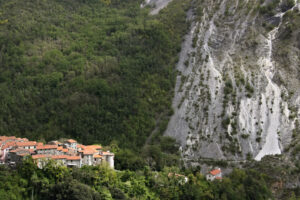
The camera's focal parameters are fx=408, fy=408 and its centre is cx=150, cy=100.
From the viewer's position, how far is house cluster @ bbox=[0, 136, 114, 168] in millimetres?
45938

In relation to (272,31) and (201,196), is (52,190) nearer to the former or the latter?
(201,196)

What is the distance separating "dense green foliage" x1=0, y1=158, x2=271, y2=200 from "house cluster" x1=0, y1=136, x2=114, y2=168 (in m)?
1.62

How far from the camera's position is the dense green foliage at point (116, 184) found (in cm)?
→ 4228

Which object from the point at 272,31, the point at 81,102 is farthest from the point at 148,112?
the point at 272,31

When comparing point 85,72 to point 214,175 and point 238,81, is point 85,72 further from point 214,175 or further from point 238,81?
point 214,175

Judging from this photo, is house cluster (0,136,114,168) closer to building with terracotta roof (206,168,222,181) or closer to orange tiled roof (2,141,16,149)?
orange tiled roof (2,141,16,149)

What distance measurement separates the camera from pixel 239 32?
87812 millimetres

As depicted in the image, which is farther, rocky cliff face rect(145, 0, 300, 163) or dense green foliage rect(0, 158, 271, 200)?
rocky cliff face rect(145, 0, 300, 163)

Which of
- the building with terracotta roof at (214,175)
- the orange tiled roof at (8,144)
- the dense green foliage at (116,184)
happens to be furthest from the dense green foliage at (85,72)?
the orange tiled roof at (8,144)

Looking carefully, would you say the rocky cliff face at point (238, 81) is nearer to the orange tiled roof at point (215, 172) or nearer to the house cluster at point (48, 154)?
the orange tiled roof at point (215, 172)

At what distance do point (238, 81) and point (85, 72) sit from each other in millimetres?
31131

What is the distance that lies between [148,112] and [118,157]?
1932 centimetres

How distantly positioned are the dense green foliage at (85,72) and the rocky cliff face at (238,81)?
15.5 feet

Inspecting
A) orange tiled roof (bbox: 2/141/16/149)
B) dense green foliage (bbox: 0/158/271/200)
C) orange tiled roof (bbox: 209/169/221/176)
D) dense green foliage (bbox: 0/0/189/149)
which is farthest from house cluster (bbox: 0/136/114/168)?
dense green foliage (bbox: 0/0/189/149)
